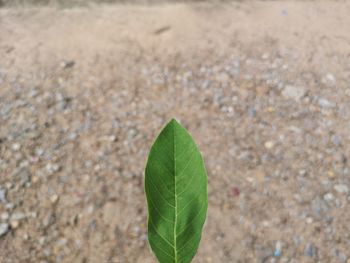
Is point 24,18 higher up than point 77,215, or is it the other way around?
point 24,18

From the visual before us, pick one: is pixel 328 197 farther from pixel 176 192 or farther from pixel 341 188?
pixel 176 192

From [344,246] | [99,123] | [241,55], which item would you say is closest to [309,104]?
[241,55]

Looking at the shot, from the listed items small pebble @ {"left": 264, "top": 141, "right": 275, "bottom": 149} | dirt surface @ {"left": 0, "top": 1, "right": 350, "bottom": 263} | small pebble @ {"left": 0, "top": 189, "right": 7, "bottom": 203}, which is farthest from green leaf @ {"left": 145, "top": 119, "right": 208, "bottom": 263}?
small pebble @ {"left": 264, "top": 141, "right": 275, "bottom": 149}

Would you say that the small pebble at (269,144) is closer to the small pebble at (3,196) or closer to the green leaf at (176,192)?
the small pebble at (3,196)

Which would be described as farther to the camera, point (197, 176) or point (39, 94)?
point (39, 94)

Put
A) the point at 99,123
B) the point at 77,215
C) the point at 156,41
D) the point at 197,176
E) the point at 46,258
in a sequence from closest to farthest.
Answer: the point at 197,176
the point at 46,258
the point at 77,215
the point at 99,123
the point at 156,41

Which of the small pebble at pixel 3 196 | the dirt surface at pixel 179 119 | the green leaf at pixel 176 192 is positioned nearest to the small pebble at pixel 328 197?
the dirt surface at pixel 179 119

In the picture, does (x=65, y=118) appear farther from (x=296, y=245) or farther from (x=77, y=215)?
(x=296, y=245)
